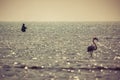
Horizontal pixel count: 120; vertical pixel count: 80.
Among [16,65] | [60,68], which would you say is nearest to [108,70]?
[60,68]

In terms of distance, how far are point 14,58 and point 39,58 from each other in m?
3.82

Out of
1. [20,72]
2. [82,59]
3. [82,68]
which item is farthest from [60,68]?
[82,59]

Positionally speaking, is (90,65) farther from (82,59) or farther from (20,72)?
(20,72)

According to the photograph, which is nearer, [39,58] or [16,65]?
[16,65]

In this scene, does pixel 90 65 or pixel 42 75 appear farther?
pixel 90 65

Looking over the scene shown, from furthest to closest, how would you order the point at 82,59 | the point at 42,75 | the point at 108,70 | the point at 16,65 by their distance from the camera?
1. the point at 82,59
2. the point at 16,65
3. the point at 108,70
4. the point at 42,75

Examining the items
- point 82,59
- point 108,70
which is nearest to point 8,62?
point 82,59

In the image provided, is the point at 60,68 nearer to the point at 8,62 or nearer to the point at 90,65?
the point at 90,65

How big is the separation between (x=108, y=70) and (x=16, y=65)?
39.5ft

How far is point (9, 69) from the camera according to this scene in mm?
38219

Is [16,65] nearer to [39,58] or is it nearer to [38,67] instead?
[38,67]

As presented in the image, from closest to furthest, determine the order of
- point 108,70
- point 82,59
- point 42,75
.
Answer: point 42,75, point 108,70, point 82,59

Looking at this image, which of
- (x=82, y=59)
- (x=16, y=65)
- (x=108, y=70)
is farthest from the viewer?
(x=82, y=59)

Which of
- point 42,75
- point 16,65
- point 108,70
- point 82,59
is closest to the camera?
point 42,75
